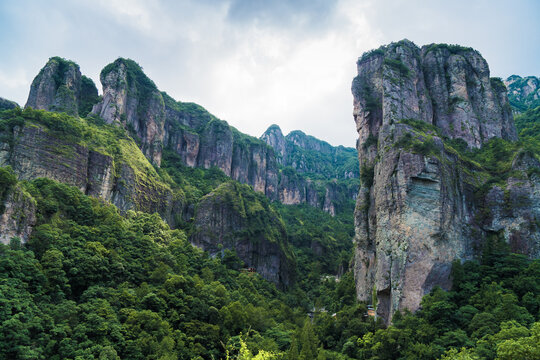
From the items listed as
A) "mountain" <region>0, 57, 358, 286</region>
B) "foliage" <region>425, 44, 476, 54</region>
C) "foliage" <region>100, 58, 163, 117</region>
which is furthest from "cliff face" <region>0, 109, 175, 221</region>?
"foliage" <region>425, 44, 476, 54</region>

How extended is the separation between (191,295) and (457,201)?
28.6 meters

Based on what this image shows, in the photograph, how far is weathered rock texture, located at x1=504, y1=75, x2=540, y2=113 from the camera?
320 feet

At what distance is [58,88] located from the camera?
192 ft

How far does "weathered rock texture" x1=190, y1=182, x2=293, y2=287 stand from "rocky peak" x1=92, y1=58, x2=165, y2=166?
16573 millimetres

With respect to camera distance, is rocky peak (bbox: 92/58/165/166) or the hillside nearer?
the hillside

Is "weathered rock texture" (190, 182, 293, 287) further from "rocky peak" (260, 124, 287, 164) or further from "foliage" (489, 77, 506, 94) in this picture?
"rocky peak" (260, 124, 287, 164)

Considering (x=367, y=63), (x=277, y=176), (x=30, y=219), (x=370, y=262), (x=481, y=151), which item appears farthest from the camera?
(x=277, y=176)

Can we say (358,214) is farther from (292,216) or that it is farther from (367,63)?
(292,216)

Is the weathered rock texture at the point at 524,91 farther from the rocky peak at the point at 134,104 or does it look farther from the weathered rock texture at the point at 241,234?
the rocky peak at the point at 134,104

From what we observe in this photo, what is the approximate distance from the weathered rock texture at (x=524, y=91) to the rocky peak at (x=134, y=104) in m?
87.3

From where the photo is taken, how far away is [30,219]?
101 feet

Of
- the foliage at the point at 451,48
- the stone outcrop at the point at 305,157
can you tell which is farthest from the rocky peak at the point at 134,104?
the stone outcrop at the point at 305,157

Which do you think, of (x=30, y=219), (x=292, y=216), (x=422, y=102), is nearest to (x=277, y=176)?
(x=292, y=216)

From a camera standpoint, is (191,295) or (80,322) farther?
(191,295)
